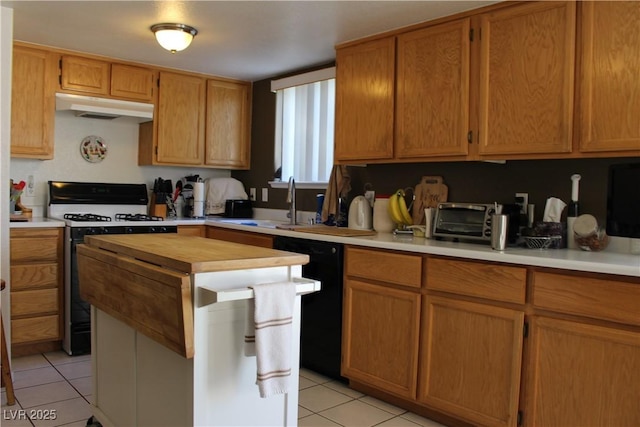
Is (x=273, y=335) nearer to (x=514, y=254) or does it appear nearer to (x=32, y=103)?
(x=514, y=254)

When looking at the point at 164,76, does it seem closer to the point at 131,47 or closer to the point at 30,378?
the point at 131,47

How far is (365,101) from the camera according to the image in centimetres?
346

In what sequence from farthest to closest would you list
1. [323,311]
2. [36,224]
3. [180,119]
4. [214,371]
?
[180,119], [36,224], [323,311], [214,371]

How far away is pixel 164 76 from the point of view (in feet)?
14.7

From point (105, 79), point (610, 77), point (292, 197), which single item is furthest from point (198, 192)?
point (610, 77)

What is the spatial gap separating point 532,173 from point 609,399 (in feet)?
4.16

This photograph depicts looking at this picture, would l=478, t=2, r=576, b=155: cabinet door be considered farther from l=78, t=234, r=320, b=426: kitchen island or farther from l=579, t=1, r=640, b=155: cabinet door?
l=78, t=234, r=320, b=426: kitchen island

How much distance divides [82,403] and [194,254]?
1536mm

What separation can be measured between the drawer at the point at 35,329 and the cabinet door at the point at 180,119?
155 cm

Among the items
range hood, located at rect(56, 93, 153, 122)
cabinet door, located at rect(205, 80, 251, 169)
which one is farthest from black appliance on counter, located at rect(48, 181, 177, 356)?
cabinet door, located at rect(205, 80, 251, 169)

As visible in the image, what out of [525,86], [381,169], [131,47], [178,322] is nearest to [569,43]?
[525,86]

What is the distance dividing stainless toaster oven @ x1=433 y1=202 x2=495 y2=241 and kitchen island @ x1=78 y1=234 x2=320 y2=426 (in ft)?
3.95

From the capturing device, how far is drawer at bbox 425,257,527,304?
2.31m

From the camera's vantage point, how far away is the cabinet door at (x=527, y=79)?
8.21ft
